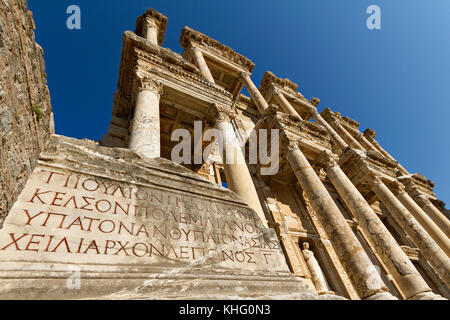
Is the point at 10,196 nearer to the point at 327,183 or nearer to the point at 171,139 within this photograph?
the point at 171,139

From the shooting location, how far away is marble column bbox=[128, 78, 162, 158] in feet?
17.5

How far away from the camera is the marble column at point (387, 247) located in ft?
23.3

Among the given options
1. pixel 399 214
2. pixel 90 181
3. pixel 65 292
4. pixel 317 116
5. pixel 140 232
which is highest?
pixel 317 116

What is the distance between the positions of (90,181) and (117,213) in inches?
21.4

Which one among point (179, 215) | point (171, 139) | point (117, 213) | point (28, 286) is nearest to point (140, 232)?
point (117, 213)

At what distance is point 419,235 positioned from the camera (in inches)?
424

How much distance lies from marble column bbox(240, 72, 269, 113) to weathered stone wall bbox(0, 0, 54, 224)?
13.8m

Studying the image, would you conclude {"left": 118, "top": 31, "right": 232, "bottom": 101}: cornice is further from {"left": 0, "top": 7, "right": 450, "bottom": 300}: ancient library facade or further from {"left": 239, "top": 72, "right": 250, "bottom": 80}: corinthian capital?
{"left": 239, "top": 72, "right": 250, "bottom": 80}: corinthian capital

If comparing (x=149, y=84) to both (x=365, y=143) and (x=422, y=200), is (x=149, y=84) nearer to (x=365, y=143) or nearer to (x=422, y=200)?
(x=422, y=200)

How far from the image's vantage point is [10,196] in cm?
197

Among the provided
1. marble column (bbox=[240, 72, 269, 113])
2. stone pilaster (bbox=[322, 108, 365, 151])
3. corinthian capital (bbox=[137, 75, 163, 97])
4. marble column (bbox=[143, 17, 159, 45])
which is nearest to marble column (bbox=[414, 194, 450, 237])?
stone pilaster (bbox=[322, 108, 365, 151])

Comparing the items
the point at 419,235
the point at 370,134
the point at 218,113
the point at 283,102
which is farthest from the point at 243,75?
the point at 370,134

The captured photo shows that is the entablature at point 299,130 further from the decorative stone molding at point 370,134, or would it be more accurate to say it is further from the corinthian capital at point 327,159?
the decorative stone molding at point 370,134

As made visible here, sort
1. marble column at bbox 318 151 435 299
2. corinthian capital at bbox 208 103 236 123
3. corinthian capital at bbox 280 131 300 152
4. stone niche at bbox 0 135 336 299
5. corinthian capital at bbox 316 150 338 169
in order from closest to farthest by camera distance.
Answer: stone niche at bbox 0 135 336 299, marble column at bbox 318 151 435 299, corinthian capital at bbox 208 103 236 123, corinthian capital at bbox 280 131 300 152, corinthian capital at bbox 316 150 338 169
